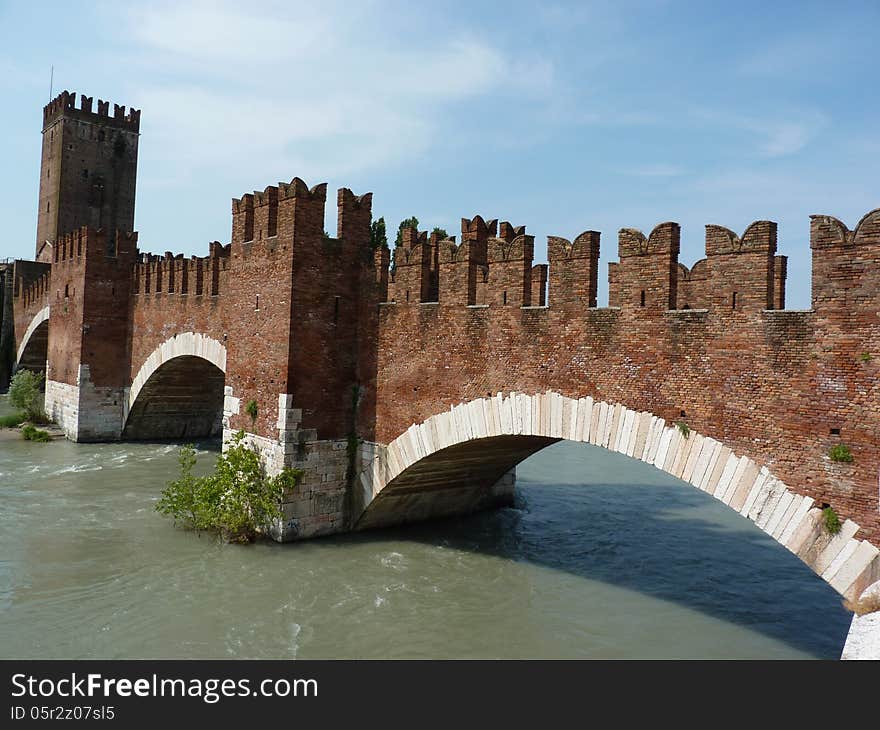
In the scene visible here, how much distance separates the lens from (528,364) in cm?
1096

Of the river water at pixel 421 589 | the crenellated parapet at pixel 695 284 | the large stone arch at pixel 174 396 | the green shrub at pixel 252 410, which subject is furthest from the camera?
the large stone arch at pixel 174 396

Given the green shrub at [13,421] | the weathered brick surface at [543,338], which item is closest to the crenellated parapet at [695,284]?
the weathered brick surface at [543,338]

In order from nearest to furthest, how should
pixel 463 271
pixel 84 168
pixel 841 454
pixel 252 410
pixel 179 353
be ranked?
1. pixel 841 454
2. pixel 463 271
3. pixel 252 410
4. pixel 179 353
5. pixel 84 168

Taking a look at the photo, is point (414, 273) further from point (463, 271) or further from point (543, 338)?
point (543, 338)

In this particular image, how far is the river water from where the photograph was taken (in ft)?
31.3

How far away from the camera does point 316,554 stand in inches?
506

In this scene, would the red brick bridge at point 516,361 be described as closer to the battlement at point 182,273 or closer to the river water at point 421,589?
the battlement at point 182,273

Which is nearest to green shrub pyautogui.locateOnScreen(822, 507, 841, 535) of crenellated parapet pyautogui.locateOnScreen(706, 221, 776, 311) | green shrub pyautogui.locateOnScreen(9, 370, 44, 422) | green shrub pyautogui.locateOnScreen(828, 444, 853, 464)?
green shrub pyautogui.locateOnScreen(828, 444, 853, 464)

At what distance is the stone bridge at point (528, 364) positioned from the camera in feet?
25.8

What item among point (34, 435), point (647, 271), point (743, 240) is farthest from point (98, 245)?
point (743, 240)

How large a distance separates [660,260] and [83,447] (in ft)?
66.2

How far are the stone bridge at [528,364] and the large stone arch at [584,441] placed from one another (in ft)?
0.09

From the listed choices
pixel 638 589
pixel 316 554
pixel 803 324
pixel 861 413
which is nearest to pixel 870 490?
pixel 861 413

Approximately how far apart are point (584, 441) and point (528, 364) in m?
1.54
